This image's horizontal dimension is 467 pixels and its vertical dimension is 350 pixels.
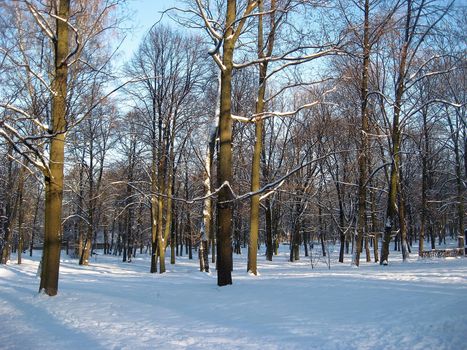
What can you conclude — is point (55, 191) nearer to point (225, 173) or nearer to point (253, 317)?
point (225, 173)

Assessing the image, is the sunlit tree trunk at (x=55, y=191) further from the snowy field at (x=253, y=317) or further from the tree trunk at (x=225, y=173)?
the tree trunk at (x=225, y=173)

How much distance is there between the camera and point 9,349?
16.8 ft

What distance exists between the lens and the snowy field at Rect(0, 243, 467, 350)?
4.85m

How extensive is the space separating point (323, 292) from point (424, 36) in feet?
38.5

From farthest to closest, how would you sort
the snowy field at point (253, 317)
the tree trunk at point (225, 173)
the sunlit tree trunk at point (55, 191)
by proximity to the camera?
the tree trunk at point (225, 173), the sunlit tree trunk at point (55, 191), the snowy field at point (253, 317)

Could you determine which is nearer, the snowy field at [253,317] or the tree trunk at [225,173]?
the snowy field at [253,317]

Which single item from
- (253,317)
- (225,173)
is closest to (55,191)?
(225,173)

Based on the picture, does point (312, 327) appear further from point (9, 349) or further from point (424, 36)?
point (424, 36)

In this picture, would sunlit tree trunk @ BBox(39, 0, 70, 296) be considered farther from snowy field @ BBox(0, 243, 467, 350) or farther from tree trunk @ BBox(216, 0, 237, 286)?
tree trunk @ BBox(216, 0, 237, 286)

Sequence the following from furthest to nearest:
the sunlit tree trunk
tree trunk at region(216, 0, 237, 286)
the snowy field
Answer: tree trunk at region(216, 0, 237, 286), the sunlit tree trunk, the snowy field

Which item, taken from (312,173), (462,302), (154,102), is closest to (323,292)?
(462,302)

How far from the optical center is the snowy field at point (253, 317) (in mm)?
4848

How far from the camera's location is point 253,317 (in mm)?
6250

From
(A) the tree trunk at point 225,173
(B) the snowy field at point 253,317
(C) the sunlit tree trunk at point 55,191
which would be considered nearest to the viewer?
(B) the snowy field at point 253,317
